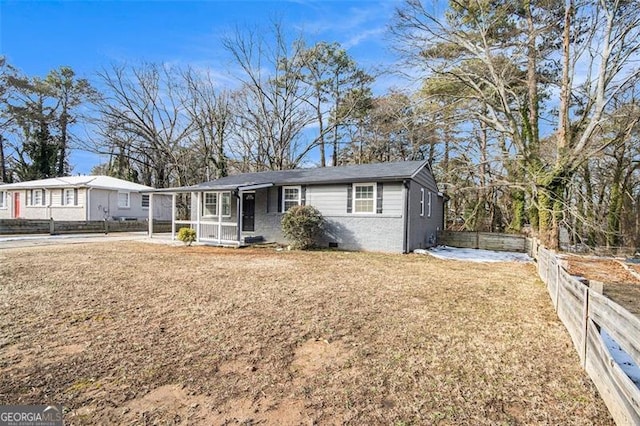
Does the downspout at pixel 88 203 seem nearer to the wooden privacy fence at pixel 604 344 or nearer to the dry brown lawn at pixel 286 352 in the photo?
the dry brown lawn at pixel 286 352

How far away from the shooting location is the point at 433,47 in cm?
1433

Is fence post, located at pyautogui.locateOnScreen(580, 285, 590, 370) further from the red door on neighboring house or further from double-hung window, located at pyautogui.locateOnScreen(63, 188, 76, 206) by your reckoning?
the red door on neighboring house

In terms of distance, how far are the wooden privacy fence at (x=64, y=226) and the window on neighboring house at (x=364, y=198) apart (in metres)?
14.5

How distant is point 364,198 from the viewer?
1248 cm

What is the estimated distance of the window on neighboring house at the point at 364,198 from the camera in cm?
1233

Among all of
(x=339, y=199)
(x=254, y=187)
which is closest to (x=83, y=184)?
(x=254, y=187)

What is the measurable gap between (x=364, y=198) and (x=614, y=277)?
24.2 feet

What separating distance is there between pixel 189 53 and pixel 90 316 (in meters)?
22.6

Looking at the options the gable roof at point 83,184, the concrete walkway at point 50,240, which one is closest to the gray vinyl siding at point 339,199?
the concrete walkway at point 50,240

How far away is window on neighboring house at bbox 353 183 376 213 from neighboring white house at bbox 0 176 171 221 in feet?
46.2

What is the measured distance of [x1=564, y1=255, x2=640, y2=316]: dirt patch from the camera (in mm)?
5906

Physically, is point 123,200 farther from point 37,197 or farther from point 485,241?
point 485,241

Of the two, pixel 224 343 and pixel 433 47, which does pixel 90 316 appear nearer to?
pixel 224 343

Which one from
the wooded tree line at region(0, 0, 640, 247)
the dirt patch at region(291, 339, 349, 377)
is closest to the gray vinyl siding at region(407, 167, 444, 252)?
the wooded tree line at region(0, 0, 640, 247)
